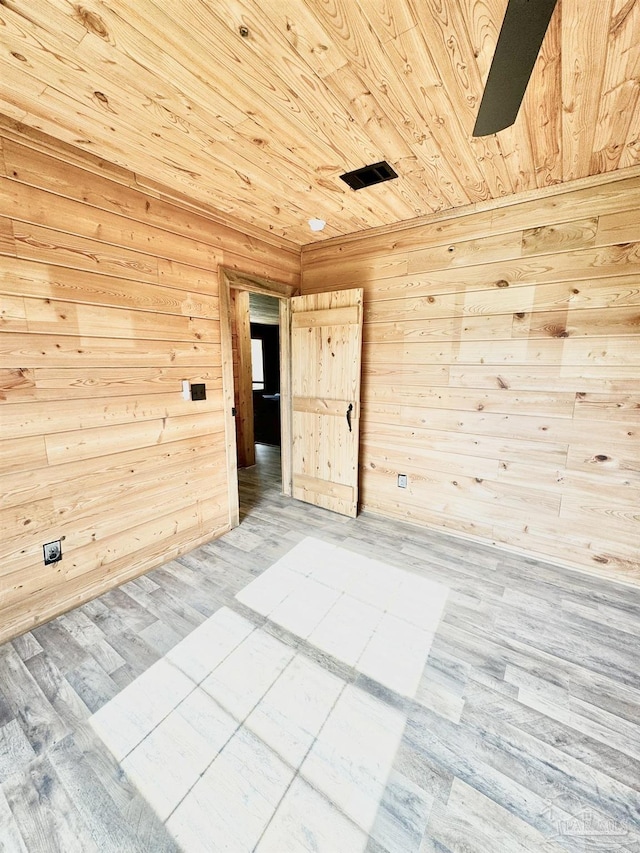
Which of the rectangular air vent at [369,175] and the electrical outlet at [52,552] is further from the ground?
the rectangular air vent at [369,175]

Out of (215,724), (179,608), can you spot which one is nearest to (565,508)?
(215,724)

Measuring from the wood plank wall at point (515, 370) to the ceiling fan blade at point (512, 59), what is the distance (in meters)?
1.40

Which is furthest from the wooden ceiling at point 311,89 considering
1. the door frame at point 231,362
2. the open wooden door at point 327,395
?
the open wooden door at point 327,395

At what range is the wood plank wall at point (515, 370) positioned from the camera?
223 centimetres

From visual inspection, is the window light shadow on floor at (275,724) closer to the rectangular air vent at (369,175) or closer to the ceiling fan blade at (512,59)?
the ceiling fan blade at (512,59)

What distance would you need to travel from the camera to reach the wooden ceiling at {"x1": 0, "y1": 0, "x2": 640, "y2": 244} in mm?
1117

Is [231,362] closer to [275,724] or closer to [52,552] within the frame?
[52,552]

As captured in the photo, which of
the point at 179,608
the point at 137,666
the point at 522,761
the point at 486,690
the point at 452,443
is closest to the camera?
the point at 522,761

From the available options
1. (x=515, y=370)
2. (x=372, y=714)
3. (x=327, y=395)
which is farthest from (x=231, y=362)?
(x=372, y=714)

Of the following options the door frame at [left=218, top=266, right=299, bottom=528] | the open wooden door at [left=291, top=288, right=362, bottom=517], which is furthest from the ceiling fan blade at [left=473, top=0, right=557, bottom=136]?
the door frame at [left=218, top=266, right=299, bottom=528]

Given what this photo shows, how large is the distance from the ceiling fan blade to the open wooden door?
180 cm

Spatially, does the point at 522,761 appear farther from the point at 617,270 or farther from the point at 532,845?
the point at 617,270

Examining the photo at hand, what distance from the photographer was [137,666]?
170 cm

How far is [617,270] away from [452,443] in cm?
155
